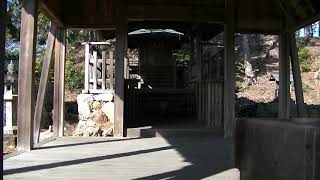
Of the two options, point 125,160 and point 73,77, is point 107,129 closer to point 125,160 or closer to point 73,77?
point 125,160

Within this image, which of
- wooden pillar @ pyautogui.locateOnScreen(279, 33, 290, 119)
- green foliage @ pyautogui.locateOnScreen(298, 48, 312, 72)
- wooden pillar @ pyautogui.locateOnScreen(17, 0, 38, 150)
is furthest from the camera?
green foliage @ pyautogui.locateOnScreen(298, 48, 312, 72)

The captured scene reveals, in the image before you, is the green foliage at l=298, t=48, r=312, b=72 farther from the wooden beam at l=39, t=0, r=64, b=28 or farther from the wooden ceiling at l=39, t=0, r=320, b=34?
the wooden beam at l=39, t=0, r=64, b=28

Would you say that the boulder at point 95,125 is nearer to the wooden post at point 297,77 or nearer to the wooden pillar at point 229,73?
the wooden pillar at point 229,73

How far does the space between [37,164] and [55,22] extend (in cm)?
507

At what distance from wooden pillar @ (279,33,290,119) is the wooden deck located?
2527 mm

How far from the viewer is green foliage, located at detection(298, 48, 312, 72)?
2850cm

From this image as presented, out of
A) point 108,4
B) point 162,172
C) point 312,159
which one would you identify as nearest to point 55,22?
point 108,4

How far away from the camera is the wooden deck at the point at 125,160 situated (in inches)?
247

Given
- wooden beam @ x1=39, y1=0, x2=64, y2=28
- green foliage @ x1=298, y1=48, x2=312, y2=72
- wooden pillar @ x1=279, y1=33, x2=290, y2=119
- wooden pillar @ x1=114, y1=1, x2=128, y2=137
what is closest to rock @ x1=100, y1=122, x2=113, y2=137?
wooden pillar @ x1=114, y1=1, x2=128, y2=137

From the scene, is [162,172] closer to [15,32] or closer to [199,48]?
[199,48]

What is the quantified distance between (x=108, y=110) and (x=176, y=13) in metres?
4.85

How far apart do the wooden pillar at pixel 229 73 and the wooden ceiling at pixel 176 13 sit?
247 millimetres

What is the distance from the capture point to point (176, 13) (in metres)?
11.7

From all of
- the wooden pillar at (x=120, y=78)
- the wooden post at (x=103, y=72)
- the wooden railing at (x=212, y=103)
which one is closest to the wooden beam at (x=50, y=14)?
the wooden pillar at (x=120, y=78)
